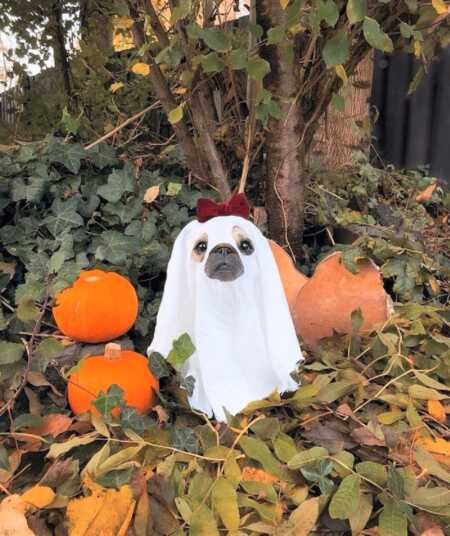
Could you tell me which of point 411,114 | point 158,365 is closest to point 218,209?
point 158,365

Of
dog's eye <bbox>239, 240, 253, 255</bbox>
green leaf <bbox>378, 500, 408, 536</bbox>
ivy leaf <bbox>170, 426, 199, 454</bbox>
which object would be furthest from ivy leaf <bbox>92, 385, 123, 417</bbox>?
green leaf <bbox>378, 500, 408, 536</bbox>

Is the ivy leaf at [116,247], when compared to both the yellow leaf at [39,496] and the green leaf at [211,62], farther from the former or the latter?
the yellow leaf at [39,496]

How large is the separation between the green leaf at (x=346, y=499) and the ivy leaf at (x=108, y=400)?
0.37m

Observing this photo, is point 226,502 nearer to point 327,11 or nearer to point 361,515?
point 361,515

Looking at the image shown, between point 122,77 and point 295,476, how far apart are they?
72.8 inches

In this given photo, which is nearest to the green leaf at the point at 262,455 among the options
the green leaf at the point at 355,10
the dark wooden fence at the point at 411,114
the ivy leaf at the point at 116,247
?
the ivy leaf at the point at 116,247

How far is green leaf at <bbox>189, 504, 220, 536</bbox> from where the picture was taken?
0.70 metres

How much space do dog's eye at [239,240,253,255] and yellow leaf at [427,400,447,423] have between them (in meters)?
0.43

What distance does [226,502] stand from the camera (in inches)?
29.4

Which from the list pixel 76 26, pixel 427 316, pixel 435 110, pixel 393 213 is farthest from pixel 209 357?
pixel 76 26

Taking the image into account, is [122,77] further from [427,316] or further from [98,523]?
[98,523]

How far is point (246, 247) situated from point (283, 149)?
0.62m

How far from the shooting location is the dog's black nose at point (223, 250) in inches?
35.3

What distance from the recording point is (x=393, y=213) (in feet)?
6.08
